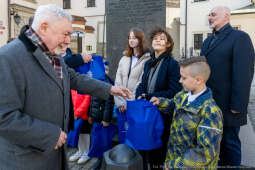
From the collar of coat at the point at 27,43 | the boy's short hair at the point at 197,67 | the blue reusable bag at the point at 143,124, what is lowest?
the blue reusable bag at the point at 143,124

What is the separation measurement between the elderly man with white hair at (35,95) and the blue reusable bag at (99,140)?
1584mm

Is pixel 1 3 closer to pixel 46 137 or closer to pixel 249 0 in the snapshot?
pixel 46 137

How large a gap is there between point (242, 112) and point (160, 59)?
113 cm

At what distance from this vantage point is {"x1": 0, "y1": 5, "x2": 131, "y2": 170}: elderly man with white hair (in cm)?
144

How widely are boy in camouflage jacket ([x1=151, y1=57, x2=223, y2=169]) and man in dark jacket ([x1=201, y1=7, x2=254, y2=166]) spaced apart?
759 millimetres

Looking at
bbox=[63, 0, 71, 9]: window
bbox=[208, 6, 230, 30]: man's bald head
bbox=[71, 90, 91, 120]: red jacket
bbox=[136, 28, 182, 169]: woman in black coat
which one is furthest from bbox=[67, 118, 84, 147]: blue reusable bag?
bbox=[63, 0, 71, 9]: window

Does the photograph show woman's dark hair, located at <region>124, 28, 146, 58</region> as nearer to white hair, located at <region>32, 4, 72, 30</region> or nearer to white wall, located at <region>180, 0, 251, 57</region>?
white hair, located at <region>32, 4, 72, 30</region>

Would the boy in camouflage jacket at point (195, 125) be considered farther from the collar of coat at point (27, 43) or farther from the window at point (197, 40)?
the window at point (197, 40)

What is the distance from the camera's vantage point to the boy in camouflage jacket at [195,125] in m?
1.88

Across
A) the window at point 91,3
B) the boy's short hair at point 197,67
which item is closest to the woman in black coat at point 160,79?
the boy's short hair at point 197,67

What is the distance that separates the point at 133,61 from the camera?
3471 mm

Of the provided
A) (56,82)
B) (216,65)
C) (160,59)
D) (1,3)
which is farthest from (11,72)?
(1,3)

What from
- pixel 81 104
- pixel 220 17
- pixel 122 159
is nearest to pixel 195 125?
pixel 122 159

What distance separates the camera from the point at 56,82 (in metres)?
1.68
